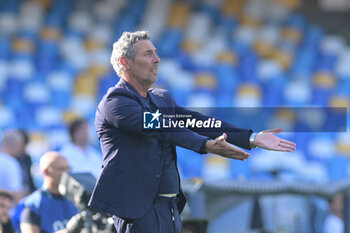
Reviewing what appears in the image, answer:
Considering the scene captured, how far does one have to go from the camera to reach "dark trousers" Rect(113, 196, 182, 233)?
3266mm

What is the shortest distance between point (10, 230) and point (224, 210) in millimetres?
2500

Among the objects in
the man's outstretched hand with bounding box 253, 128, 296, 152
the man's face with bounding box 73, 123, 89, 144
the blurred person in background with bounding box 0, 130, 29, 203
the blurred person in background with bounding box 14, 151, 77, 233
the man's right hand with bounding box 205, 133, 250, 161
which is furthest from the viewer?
the man's face with bounding box 73, 123, 89, 144

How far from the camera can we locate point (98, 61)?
1141 cm

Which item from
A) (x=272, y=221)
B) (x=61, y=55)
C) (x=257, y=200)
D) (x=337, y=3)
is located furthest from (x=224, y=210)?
(x=337, y=3)

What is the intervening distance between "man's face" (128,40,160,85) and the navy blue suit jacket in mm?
104

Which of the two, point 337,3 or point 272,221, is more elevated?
point 337,3

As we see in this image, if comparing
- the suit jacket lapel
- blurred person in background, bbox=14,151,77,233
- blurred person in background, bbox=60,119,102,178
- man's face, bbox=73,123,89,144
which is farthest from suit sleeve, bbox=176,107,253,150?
man's face, bbox=73,123,89,144

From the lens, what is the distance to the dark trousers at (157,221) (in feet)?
10.7

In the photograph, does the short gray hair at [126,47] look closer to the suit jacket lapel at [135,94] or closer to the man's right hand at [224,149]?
the suit jacket lapel at [135,94]

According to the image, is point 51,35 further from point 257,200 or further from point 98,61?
point 257,200

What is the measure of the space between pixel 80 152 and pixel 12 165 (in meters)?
0.68

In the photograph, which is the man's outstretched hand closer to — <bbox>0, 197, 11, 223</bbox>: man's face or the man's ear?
the man's ear

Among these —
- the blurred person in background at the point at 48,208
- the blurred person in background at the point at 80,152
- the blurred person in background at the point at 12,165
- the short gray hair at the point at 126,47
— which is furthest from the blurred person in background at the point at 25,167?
the short gray hair at the point at 126,47

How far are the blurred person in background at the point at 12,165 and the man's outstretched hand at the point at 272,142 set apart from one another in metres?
3.84
